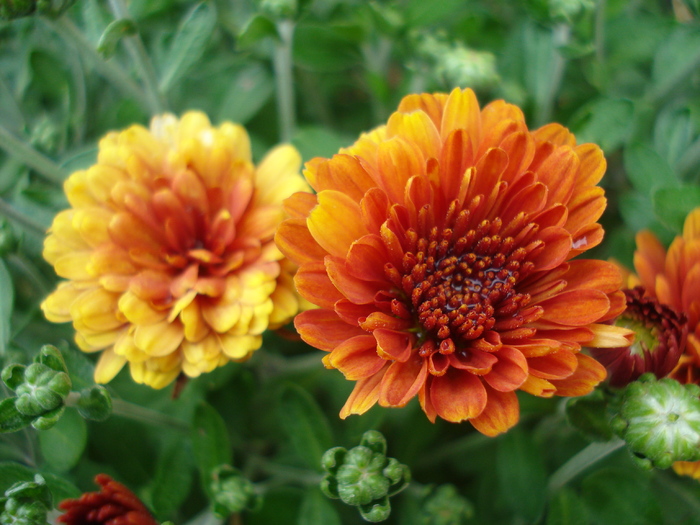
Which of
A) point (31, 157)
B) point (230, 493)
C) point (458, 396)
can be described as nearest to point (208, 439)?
point (230, 493)

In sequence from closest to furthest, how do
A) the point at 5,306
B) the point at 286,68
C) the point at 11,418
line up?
1. the point at 11,418
2. the point at 5,306
3. the point at 286,68

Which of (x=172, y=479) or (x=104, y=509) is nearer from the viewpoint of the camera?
(x=104, y=509)

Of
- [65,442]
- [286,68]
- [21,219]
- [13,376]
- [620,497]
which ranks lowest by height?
[620,497]

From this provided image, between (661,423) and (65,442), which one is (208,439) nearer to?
(65,442)

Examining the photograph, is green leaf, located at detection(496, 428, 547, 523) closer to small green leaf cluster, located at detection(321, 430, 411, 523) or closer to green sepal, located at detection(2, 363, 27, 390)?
small green leaf cluster, located at detection(321, 430, 411, 523)

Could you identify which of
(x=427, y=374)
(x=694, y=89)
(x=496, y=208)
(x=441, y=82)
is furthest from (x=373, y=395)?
(x=694, y=89)

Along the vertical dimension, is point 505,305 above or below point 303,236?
below

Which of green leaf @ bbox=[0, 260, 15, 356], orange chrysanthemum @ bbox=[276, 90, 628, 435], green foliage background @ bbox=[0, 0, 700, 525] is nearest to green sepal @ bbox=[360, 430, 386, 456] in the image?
orange chrysanthemum @ bbox=[276, 90, 628, 435]

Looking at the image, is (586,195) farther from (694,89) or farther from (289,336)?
(694,89)
